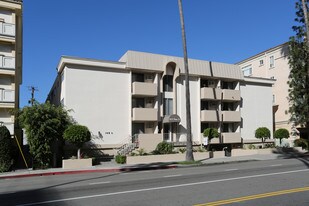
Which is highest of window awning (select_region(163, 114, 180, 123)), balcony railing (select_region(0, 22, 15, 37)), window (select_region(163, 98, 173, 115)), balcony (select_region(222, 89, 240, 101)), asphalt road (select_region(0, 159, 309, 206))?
balcony railing (select_region(0, 22, 15, 37))

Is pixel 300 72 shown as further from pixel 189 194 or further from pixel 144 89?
pixel 189 194

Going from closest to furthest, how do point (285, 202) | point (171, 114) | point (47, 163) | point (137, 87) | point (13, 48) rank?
point (285, 202), point (47, 163), point (13, 48), point (137, 87), point (171, 114)

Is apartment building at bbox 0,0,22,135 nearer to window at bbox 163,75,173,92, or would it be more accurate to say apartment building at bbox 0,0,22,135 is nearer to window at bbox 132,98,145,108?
window at bbox 132,98,145,108

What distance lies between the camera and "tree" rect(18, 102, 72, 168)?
2144cm

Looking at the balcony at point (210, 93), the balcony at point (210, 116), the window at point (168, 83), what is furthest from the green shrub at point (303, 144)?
the window at point (168, 83)

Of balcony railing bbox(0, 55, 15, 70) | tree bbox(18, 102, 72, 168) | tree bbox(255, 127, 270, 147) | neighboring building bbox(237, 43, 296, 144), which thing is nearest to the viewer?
tree bbox(18, 102, 72, 168)

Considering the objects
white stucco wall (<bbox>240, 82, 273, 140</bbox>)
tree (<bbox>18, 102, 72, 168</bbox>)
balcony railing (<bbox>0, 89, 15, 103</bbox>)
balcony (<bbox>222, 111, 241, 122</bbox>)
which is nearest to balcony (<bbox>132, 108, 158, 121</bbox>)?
tree (<bbox>18, 102, 72, 168</bbox>)

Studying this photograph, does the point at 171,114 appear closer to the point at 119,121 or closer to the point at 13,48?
the point at 119,121

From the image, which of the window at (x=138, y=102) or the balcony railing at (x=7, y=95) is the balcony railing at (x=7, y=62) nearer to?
the balcony railing at (x=7, y=95)

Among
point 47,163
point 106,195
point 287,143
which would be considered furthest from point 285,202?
point 287,143

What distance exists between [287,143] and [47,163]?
97.0ft

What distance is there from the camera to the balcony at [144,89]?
2923 centimetres

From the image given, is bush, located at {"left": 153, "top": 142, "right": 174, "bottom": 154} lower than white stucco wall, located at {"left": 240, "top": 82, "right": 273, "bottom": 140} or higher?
lower

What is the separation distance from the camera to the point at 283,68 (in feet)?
145
